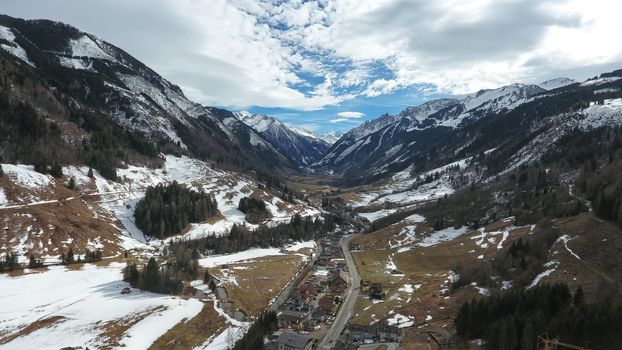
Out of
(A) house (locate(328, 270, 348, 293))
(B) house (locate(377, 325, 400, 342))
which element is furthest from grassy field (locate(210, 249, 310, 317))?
(B) house (locate(377, 325, 400, 342))

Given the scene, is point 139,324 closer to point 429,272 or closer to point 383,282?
point 383,282

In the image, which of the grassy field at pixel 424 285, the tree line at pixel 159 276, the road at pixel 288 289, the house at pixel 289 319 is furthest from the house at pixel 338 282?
the tree line at pixel 159 276

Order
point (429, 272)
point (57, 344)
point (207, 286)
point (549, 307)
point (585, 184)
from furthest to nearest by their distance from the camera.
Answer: point (585, 184), point (429, 272), point (207, 286), point (57, 344), point (549, 307)

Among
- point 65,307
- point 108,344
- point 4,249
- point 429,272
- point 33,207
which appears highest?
point 33,207

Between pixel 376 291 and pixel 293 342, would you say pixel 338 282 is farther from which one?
pixel 293 342

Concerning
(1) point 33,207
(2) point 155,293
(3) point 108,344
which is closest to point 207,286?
(2) point 155,293

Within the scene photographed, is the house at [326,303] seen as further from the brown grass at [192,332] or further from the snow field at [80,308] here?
the snow field at [80,308]

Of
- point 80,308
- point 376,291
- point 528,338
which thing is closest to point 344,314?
point 376,291
